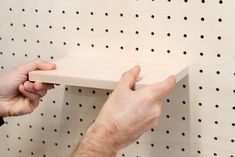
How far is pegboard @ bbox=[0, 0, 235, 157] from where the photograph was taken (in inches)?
31.9

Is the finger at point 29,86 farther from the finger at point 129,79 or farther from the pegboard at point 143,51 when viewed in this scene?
the finger at point 129,79

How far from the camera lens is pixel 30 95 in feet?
3.09

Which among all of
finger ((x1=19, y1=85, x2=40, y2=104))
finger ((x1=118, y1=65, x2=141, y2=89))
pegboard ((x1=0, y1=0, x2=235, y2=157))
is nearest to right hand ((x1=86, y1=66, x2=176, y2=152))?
finger ((x1=118, y1=65, x2=141, y2=89))

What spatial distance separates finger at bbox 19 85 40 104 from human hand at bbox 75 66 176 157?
230mm

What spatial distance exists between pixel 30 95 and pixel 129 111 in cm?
30

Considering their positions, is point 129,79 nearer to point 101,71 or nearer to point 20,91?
point 101,71

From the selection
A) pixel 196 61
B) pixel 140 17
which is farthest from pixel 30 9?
pixel 196 61

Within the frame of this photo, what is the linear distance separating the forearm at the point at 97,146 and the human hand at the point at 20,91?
17 centimetres

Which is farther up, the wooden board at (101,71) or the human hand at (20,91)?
the wooden board at (101,71)

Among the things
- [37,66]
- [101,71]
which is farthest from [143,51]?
[37,66]

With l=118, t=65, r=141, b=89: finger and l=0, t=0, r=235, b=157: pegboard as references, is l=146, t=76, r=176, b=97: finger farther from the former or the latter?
l=0, t=0, r=235, b=157: pegboard

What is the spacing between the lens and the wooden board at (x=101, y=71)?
2.45 ft

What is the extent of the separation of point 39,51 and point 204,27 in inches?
15.3

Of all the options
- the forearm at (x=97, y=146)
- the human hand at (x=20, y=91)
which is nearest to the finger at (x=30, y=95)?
the human hand at (x=20, y=91)
